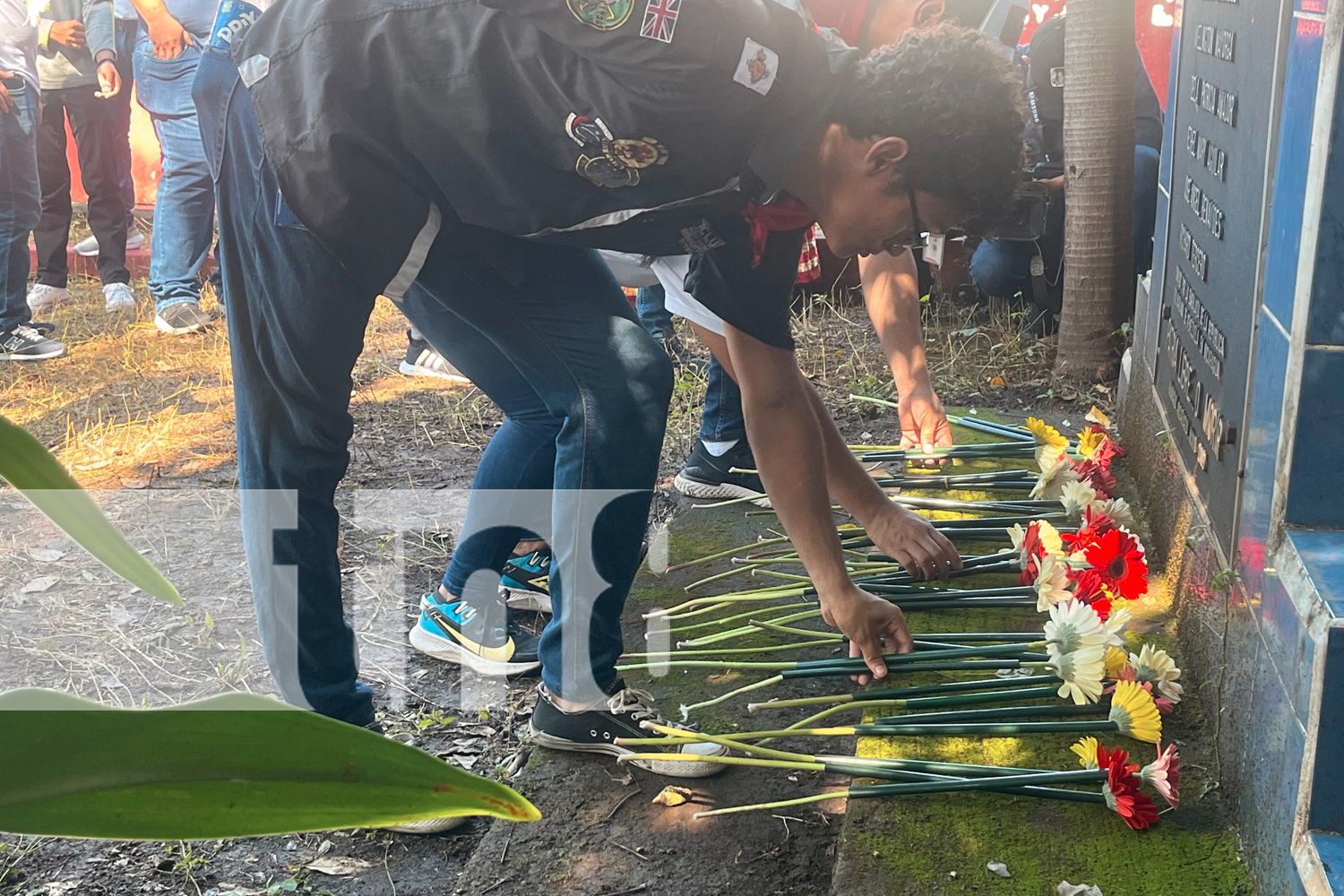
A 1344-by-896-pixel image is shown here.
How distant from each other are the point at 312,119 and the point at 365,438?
260 cm

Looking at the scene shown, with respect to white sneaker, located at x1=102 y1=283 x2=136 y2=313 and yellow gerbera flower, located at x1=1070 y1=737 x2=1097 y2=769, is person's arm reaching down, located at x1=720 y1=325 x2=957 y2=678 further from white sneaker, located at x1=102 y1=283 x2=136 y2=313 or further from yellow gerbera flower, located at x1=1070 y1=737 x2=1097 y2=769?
white sneaker, located at x1=102 y1=283 x2=136 y2=313

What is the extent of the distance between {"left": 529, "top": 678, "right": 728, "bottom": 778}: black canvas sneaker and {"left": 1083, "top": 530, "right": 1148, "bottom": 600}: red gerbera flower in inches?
29.1

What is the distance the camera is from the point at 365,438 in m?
4.30

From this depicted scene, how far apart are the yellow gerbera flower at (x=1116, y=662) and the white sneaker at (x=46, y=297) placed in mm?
5994

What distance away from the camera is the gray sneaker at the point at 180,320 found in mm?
5609

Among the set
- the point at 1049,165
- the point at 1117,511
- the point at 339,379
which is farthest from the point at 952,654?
the point at 1049,165

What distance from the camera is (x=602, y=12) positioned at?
1.66 meters

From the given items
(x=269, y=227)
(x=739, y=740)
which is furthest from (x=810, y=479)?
(x=269, y=227)

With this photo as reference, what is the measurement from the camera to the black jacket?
5.56 feet

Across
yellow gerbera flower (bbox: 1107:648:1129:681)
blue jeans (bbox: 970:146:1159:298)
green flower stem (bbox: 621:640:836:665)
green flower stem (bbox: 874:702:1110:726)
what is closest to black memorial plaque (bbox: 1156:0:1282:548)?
yellow gerbera flower (bbox: 1107:648:1129:681)

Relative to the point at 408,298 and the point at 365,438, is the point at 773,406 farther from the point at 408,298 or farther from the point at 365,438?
the point at 365,438

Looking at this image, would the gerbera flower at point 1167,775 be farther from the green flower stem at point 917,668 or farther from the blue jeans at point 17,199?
the blue jeans at point 17,199

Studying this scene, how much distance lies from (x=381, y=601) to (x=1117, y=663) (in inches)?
75.7

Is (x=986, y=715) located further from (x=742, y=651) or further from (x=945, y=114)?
(x=945, y=114)
